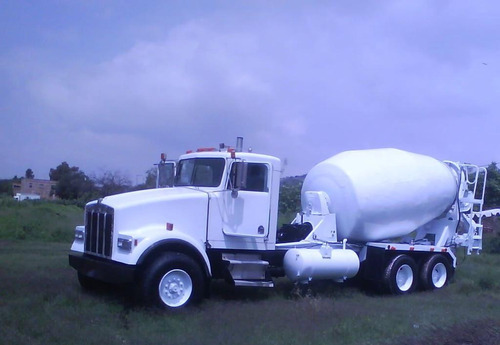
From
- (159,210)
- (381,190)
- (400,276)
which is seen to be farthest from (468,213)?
(159,210)

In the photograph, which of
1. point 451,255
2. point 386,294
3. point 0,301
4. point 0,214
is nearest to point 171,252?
point 0,301

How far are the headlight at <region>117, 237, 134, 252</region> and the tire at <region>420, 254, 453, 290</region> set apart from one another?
780 cm

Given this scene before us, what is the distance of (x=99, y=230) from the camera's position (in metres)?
12.2

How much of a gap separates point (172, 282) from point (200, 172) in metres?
2.58

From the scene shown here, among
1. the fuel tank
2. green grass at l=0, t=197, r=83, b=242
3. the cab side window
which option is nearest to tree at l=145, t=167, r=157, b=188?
the cab side window

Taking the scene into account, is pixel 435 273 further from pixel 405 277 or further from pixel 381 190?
pixel 381 190

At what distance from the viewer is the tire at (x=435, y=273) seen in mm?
15875

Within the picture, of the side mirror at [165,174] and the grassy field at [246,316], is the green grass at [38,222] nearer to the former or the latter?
the grassy field at [246,316]

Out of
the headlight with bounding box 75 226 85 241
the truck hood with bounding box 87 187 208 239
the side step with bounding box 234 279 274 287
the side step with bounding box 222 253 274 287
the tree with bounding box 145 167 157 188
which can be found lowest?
the side step with bounding box 234 279 274 287

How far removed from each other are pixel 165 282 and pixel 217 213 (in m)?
1.74

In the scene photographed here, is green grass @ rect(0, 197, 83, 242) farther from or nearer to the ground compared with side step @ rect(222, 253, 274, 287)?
nearer to the ground

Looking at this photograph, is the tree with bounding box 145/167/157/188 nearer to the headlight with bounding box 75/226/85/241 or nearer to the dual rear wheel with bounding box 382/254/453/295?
the headlight with bounding box 75/226/85/241

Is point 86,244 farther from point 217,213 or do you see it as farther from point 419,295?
point 419,295

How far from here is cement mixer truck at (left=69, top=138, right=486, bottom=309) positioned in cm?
1166
